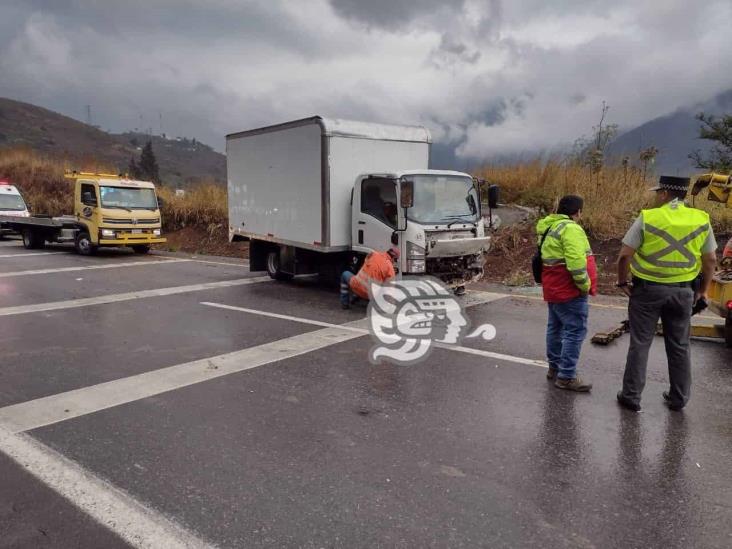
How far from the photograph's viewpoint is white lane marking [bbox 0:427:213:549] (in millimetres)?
2748

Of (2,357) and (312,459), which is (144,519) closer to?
(312,459)

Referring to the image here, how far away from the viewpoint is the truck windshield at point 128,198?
1623cm

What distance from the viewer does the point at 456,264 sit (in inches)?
346

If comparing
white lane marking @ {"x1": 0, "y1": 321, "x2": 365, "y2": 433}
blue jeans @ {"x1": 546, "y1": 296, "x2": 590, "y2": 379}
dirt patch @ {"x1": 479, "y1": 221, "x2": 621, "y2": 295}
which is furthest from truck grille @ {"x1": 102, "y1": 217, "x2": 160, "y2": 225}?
blue jeans @ {"x1": 546, "y1": 296, "x2": 590, "y2": 379}

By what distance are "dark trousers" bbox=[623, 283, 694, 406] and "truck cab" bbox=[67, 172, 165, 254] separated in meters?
14.8

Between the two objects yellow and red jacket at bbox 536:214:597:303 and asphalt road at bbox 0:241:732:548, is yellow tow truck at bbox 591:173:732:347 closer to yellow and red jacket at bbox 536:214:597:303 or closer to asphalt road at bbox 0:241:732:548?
asphalt road at bbox 0:241:732:548

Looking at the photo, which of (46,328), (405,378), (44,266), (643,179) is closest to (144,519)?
(405,378)

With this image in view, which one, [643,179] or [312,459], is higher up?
[643,179]

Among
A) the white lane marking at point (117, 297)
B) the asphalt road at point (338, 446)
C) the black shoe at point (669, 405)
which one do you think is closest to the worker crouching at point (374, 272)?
the asphalt road at point (338, 446)

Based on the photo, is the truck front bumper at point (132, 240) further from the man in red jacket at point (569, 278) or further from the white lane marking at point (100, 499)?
the man in red jacket at point (569, 278)

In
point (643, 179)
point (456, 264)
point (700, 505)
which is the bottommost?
point (700, 505)

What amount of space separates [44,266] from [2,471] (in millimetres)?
11699

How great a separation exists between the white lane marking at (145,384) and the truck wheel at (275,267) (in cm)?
480

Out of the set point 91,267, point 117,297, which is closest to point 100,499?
point 117,297
